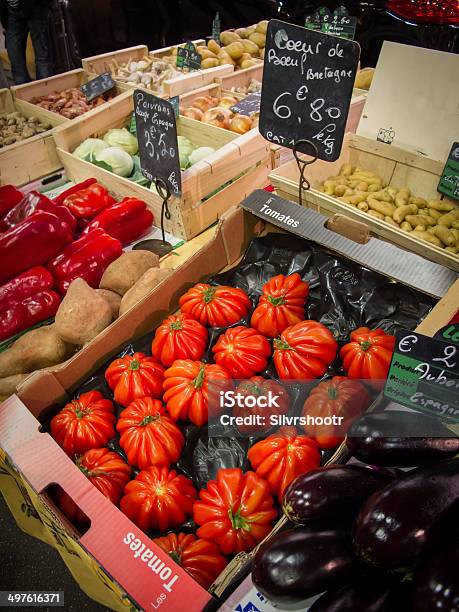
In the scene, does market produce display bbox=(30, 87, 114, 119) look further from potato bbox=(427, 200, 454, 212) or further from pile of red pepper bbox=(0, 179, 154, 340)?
potato bbox=(427, 200, 454, 212)

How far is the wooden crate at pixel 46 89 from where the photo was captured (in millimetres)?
3594

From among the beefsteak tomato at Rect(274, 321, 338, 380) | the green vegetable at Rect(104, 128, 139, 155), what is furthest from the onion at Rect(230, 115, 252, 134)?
the beefsteak tomato at Rect(274, 321, 338, 380)

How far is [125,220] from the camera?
2.59 m

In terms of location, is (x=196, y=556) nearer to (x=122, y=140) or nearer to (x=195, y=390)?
(x=195, y=390)

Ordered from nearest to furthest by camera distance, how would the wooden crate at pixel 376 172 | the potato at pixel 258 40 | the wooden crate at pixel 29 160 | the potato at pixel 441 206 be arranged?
the wooden crate at pixel 376 172 → the potato at pixel 441 206 → the wooden crate at pixel 29 160 → the potato at pixel 258 40

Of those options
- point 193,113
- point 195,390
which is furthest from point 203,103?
point 195,390

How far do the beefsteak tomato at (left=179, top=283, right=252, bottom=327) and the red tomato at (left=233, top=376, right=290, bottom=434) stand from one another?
14.2 inches

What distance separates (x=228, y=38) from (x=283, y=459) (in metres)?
4.60

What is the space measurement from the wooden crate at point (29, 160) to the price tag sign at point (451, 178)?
8.28 feet

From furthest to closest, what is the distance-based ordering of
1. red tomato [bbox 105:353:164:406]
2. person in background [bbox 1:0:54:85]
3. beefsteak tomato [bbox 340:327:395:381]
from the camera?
person in background [bbox 1:0:54:85] → red tomato [bbox 105:353:164:406] → beefsteak tomato [bbox 340:327:395:381]

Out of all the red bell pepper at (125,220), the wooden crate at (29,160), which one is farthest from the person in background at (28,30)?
the red bell pepper at (125,220)

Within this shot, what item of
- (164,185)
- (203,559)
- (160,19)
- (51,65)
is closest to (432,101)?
(164,185)

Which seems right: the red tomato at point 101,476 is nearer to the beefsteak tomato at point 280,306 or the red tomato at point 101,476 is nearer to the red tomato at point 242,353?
the red tomato at point 242,353

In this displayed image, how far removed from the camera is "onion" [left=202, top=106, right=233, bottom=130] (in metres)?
3.27
